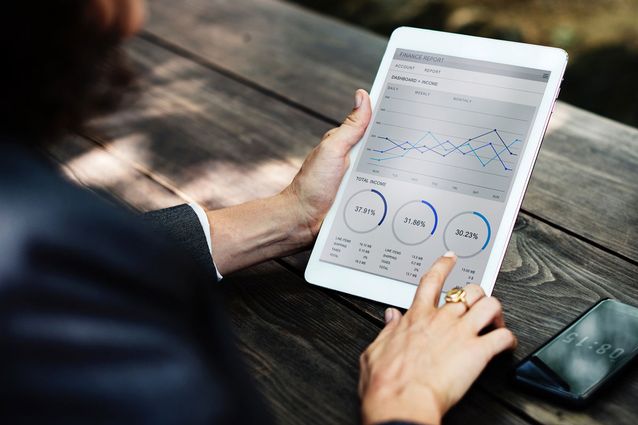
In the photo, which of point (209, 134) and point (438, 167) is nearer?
point (438, 167)

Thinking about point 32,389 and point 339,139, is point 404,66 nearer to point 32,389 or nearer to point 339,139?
point 339,139

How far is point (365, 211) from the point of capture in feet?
3.49

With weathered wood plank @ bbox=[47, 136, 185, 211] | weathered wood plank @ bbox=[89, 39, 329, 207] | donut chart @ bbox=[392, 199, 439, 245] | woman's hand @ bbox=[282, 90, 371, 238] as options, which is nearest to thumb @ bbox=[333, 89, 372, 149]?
woman's hand @ bbox=[282, 90, 371, 238]

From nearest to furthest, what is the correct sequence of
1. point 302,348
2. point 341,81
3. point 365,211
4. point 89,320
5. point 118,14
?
point 89,320 < point 118,14 < point 302,348 < point 365,211 < point 341,81

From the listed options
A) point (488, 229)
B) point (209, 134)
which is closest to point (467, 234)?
point (488, 229)

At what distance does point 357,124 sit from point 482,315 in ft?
1.22

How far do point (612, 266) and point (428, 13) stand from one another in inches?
80.6

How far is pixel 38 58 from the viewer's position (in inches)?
21.9

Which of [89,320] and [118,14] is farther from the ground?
[118,14]

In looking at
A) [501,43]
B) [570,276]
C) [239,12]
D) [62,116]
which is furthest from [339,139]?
[239,12]

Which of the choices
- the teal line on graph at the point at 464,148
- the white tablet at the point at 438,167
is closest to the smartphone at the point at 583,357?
the white tablet at the point at 438,167

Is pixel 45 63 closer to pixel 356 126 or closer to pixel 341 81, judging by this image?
pixel 356 126

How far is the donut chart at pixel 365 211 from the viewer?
1.05 m

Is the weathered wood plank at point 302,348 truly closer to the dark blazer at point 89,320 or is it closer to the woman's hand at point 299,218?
the woman's hand at point 299,218
